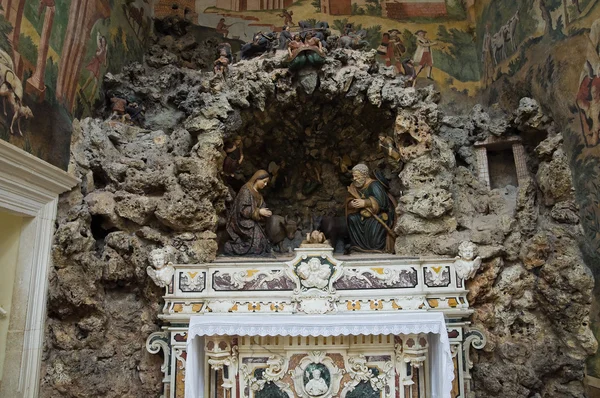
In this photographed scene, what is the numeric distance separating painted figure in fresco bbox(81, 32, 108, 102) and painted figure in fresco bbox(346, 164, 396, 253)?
4492 millimetres

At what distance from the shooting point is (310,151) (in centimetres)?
845

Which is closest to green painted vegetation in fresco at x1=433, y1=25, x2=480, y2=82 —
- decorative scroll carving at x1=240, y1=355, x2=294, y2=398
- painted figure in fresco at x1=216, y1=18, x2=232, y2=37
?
painted figure in fresco at x1=216, y1=18, x2=232, y2=37

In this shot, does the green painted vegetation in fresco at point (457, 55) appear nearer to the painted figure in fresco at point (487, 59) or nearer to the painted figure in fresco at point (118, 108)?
the painted figure in fresco at point (487, 59)

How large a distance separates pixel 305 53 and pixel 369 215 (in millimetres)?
2754

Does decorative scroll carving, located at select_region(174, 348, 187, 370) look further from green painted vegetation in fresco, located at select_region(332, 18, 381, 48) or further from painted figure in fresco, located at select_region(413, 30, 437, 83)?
green painted vegetation in fresco, located at select_region(332, 18, 381, 48)

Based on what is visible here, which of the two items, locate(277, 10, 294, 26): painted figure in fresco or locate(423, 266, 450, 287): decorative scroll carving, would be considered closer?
locate(423, 266, 450, 287): decorative scroll carving

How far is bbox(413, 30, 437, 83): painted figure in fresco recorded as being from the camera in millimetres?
9328

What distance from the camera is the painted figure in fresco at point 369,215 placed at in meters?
7.20

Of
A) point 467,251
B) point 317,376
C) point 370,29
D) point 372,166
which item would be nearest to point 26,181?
point 317,376

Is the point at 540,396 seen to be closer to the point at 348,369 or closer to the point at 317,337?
the point at 348,369

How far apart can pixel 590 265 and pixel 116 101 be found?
7.57 m

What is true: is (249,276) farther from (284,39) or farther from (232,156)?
(284,39)

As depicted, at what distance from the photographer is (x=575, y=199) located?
6227 mm

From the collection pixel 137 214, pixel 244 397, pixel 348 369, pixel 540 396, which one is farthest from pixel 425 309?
pixel 137 214
